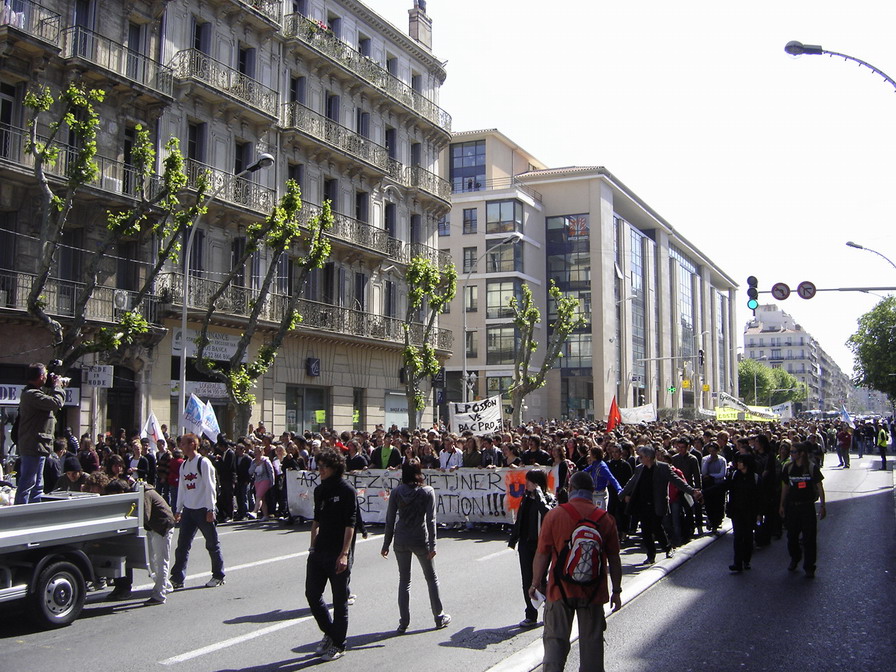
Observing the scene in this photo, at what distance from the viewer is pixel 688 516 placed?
14297 mm

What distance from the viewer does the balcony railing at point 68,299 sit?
21.2 m

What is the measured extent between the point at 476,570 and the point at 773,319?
182 metres

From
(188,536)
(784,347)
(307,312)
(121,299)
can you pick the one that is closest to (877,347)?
(307,312)


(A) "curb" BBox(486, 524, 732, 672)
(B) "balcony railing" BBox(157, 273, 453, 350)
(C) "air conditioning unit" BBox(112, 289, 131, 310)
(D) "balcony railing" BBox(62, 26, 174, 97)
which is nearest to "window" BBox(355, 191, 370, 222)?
(B) "balcony railing" BBox(157, 273, 453, 350)

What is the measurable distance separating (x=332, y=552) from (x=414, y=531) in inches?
43.3

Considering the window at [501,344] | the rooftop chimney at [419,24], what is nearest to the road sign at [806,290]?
the rooftop chimney at [419,24]

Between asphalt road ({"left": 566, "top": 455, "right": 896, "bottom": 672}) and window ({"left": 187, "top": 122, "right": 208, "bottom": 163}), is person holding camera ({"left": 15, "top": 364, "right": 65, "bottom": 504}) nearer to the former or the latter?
asphalt road ({"left": 566, "top": 455, "right": 896, "bottom": 672})

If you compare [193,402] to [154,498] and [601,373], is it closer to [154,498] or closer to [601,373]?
[154,498]

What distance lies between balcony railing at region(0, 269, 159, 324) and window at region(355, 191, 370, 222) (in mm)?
12105

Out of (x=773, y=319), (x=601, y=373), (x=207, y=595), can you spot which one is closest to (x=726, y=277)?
(x=601, y=373)

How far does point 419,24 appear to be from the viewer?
40.4 m

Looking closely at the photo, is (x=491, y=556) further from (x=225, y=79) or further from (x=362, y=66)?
(x=362, y=66)

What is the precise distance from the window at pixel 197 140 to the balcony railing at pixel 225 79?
1398 millimetres

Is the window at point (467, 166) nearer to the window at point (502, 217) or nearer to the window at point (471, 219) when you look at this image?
the window at point (471, 219)
